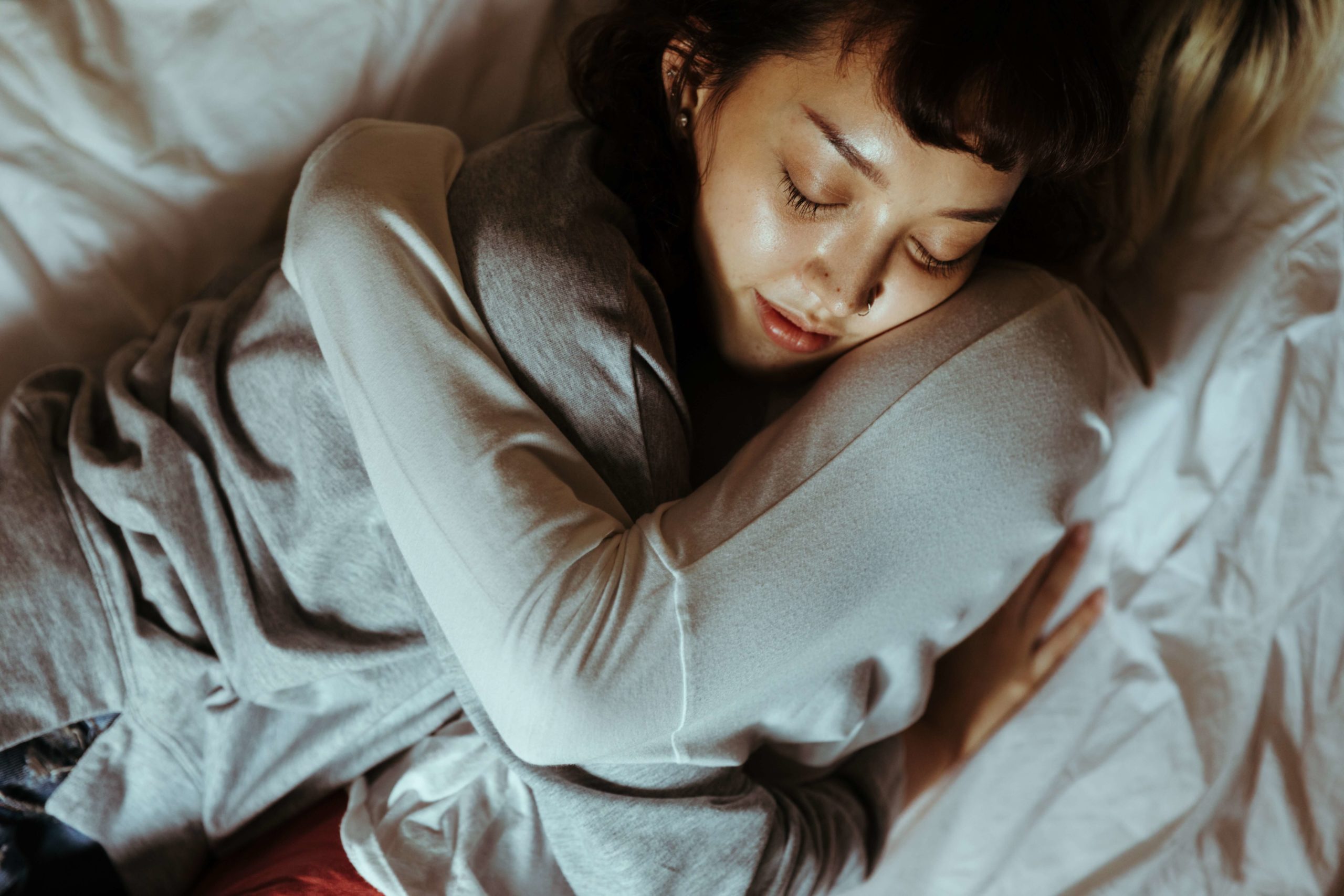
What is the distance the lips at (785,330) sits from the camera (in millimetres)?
933

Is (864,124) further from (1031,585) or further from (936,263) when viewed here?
(1031,585)

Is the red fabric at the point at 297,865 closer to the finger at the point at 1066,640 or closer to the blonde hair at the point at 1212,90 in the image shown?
the finger at the point at 1066,640

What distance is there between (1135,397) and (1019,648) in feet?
1.12

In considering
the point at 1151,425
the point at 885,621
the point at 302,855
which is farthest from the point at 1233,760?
the point at 302,855

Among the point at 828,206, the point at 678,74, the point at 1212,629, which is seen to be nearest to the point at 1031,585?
the point at 1212,629

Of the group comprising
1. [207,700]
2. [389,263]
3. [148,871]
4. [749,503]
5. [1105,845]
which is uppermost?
[389,263]

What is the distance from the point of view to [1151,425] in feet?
3.81

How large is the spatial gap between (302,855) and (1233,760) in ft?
3.35

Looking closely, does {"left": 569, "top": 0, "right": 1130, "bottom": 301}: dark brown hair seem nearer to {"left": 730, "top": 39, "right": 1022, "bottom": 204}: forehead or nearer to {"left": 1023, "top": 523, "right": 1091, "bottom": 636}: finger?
{"left": 730, "top": 39, "right": 1022, "bottom": 204}: forehead

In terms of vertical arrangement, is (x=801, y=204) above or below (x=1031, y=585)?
above

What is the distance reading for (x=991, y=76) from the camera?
0.78m

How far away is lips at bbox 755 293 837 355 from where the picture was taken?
0.93m

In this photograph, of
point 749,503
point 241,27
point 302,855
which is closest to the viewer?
point 749,503

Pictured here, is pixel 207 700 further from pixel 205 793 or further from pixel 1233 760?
pixel 1233 760
